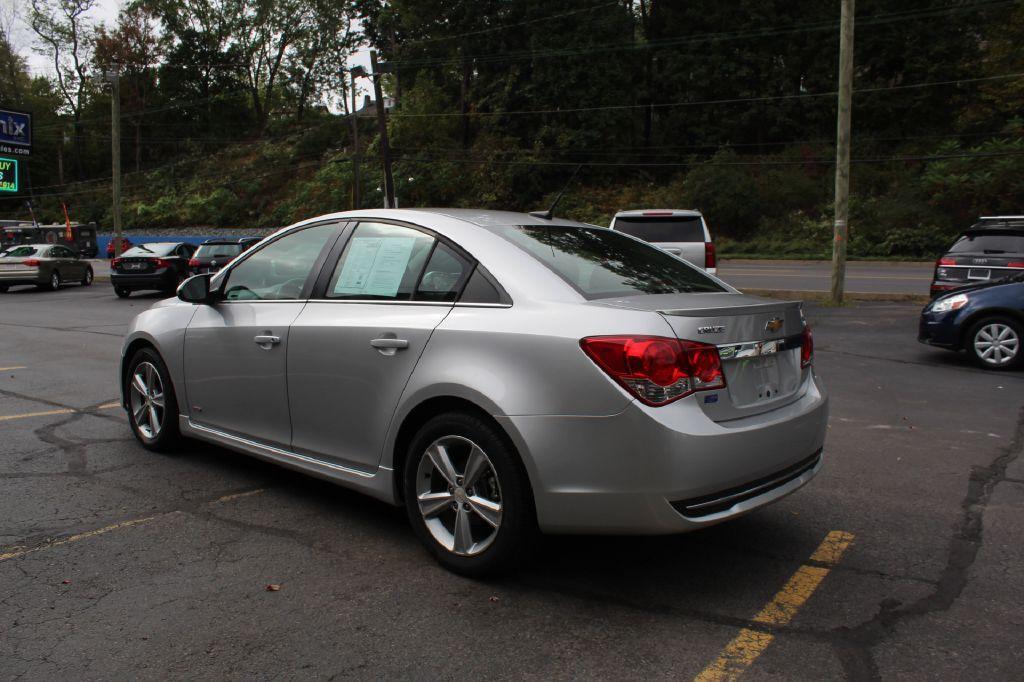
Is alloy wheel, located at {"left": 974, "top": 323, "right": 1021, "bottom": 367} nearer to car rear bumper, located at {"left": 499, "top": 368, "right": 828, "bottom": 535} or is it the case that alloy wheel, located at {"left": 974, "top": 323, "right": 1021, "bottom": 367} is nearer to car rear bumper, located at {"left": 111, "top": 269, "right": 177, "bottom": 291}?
car rear bumper, located at {"left": 499, "top": 368, "right": 828, "bottom": 535}

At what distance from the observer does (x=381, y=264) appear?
13.5ft

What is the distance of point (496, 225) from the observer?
4051 millimetres

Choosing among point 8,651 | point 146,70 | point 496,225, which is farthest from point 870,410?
point 146,70

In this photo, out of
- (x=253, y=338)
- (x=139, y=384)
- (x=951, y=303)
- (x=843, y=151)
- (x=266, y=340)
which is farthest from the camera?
(x=843, y=151)

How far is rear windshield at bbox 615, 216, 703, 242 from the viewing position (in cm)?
1214

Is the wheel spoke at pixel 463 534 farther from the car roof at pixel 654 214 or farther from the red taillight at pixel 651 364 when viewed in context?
the car roof at pixel 654 214

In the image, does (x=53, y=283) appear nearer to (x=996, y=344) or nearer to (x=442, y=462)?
(x=996, y=344)

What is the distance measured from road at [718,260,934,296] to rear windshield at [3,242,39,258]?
802 inches

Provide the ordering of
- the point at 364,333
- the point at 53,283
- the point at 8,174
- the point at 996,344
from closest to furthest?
the point at 364,333 < the point at 996,344 < the point at 8,174 < the point at 53,283

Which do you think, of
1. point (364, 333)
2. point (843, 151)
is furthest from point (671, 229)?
point (364, 333)

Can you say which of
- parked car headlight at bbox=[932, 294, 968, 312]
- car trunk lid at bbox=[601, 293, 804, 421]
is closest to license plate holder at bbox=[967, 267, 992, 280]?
parked car headlight at bbox=[932, 294, 968, 312]

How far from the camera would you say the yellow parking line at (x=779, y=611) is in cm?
278

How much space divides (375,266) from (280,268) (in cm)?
87

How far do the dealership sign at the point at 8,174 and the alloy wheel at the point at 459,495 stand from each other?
18956mm
